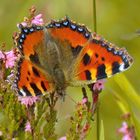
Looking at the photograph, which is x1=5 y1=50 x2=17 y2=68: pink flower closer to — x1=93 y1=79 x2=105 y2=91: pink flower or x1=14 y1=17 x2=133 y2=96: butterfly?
x1=14 y1=17 x2=133 y2=96: butterfly

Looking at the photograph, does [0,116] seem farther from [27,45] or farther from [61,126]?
[61,126]

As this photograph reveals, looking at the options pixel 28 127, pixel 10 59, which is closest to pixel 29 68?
pixel 10 59

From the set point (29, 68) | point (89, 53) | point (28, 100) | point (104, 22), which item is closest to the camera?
point (28, 100)

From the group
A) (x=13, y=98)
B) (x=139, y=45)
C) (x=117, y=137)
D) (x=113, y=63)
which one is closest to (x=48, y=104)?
(x=13, y=98)

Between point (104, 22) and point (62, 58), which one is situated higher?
point (104, 22)

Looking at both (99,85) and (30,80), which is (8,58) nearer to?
(30,80)

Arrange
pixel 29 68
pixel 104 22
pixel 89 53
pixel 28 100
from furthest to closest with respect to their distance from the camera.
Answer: pixel 104 22 → pixel 89 53 → pixel 29 68 → pixel 28 100

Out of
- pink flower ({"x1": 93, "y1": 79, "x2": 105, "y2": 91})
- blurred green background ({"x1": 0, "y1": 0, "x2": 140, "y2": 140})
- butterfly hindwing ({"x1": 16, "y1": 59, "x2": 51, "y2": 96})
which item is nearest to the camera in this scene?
butterfly hindwing ({"x1": 16, "y1": 59, "x2": 51, "y2": 96})

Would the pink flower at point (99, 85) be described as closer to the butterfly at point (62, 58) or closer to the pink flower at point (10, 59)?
the butterfly at point (62, 58)

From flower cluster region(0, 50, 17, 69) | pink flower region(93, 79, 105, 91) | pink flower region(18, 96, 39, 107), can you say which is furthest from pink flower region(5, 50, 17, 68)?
pink flower region(93, 79, 105, 91)
